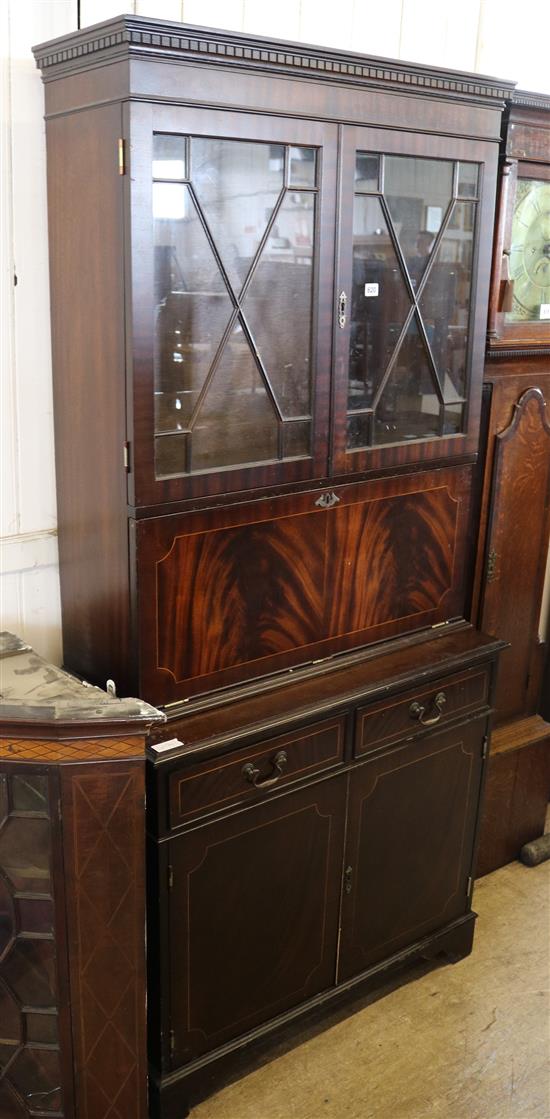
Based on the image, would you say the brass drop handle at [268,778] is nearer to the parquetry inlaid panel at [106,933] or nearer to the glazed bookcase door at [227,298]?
the parquetry inlaid panel at [106,933]

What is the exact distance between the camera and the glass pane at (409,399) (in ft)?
6.75

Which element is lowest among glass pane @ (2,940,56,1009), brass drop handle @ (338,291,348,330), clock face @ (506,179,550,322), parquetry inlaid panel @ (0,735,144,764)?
glass pane @ (2,940,56,1009)

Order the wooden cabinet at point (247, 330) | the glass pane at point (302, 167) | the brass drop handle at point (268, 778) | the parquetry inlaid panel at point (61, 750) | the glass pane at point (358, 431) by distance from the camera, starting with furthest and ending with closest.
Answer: the glass pane at point (358, 431) < the brass drop handle at point (268, 778) < the glass pane at point (302, 167) < the wooden cabinet at point (247, 330) < the parquetry inlaid panel at point (61, 750)

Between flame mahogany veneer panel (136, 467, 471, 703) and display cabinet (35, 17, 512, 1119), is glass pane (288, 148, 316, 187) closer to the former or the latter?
display cabinet (35, 17, 512, 1119)

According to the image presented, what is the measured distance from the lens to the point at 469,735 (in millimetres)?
2340

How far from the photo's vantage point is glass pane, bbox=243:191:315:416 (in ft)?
5.88

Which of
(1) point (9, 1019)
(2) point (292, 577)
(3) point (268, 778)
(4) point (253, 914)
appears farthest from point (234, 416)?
(1) point (9, 1019)

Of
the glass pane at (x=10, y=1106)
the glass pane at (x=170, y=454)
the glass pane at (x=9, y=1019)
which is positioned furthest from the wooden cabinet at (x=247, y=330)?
the glass pane at (x=10, y=1106)

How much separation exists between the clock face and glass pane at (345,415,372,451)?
51 centimetres

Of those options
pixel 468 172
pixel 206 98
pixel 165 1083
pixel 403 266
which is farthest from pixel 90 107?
pixel 165 1083

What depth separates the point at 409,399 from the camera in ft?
6.91

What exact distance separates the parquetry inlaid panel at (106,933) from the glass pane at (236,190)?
849 millimetres

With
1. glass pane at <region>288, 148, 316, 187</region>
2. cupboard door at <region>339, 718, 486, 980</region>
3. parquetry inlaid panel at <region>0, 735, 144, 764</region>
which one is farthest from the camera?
cupboard door at <region>339, 718, 486, 980</region>

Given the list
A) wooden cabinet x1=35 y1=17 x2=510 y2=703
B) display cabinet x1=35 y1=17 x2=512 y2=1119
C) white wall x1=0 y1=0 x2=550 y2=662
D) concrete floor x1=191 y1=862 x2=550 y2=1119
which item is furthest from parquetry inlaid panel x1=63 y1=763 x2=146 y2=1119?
white wall x1=0 y1=0 x2=550 y2=662
